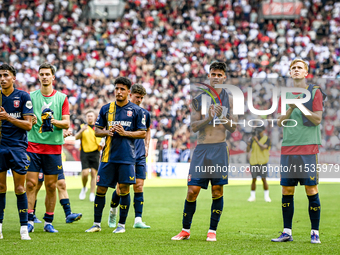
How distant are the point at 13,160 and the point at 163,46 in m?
22.4

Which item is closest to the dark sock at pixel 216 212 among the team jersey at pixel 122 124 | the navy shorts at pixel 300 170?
the navy shorts at pixel 300 170

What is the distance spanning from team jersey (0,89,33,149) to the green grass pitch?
1.26 meters

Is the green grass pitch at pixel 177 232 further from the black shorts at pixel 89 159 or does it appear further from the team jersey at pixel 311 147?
the team jersey at pixel 311 147

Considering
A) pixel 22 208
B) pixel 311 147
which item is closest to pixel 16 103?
pixel 22 208

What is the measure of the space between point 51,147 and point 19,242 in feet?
5.32

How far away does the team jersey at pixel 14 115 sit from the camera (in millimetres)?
6137

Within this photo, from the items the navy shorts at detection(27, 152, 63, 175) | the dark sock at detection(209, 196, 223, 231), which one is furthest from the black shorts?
the dark sock at detection(209, 196, 223, 231)

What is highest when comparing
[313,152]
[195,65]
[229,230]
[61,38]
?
[61,38]

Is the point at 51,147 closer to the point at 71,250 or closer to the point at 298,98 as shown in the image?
the point at 71,250

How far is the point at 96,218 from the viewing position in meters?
7.02

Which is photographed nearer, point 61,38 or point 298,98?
point 298,98

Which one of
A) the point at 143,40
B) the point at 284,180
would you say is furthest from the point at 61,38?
the point at 284,180

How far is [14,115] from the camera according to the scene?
243 inches

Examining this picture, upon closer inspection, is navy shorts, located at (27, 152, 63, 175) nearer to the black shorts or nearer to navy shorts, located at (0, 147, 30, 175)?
navy shorts, located at (0, 147, 30, 175)
